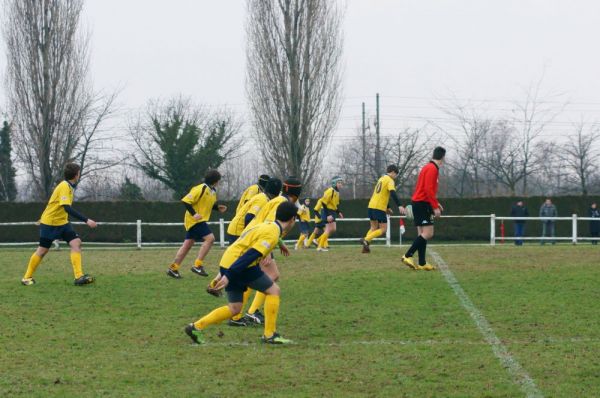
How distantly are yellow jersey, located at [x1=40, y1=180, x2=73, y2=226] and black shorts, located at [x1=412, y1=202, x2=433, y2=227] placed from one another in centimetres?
597

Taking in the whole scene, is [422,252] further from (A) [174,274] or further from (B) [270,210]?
(B) [270,210]

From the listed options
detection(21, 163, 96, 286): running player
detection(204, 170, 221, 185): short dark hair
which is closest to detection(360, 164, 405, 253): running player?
detection(204, 170, 221, 185): short dark hair

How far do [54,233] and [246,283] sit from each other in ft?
18.7

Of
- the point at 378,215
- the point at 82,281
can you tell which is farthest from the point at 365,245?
the point at 82,281

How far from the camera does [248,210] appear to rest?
Answer: 1165 centimetres

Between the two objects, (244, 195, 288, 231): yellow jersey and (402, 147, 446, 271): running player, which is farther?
(402, 147, 446, 271): running player

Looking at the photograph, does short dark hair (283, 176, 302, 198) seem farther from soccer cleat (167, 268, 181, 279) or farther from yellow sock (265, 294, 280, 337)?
soccer cleat (167, 268, 181, 279)

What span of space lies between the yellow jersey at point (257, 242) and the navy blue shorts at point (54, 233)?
18.1 feet

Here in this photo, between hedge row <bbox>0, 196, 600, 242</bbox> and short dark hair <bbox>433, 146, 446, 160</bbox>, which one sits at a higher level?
short dark hair <bbox>433, 146, 446, 160</bbox>

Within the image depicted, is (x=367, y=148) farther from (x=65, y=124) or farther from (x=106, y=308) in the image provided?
(x=106, y=308)

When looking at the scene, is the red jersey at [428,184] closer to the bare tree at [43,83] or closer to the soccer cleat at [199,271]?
the soccer cleat at [199,271]

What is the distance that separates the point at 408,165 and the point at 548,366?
132 ft

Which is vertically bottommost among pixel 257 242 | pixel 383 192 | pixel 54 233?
pixel 54 233

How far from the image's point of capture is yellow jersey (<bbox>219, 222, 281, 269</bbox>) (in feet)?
28.4
